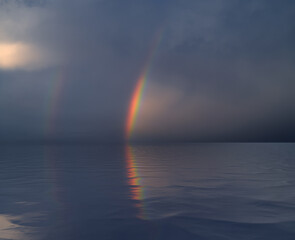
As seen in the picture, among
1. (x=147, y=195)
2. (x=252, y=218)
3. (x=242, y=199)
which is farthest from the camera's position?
(x=147, y=195)

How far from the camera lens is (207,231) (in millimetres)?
7098

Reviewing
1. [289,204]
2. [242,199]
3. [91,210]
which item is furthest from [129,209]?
[289,204]

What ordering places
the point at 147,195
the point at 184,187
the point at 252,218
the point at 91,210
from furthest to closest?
the point at 184,187 < the point at 147,195 < the point at 91,210 < the point at 252,218

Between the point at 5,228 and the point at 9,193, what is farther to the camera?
the point at 9,193

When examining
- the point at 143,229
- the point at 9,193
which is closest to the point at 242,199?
the point at 143,229

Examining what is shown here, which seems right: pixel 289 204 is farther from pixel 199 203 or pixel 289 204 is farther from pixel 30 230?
pixel 30 230

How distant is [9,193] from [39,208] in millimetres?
4099

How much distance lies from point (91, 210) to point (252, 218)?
574 centimetres

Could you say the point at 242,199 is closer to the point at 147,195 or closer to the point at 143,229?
the point at 147,195

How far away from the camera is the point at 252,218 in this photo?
827 cm

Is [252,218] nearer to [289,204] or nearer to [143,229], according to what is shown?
[289,204]

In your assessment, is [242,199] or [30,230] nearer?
[30,230]

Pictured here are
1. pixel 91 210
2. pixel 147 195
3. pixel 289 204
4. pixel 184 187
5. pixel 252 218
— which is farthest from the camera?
pixel 184 187

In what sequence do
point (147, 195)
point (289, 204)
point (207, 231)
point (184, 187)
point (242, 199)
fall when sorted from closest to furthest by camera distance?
point (207, 231)
point (289, 204)
point (242, 199)
point (147, 195)
point (184, 187)
